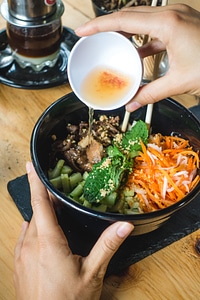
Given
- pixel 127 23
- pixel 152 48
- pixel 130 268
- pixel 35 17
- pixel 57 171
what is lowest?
pixel 130 268

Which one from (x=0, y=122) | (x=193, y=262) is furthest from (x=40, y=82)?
(x=193, y=262)

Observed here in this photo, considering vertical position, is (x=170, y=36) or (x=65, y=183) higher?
(x=170, y=36)

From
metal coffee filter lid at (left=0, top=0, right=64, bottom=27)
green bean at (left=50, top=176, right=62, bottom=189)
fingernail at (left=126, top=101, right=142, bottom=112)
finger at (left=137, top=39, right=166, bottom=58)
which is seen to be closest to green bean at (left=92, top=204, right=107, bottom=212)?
green bean at (left=50, top=176, right=62, bottom=189)

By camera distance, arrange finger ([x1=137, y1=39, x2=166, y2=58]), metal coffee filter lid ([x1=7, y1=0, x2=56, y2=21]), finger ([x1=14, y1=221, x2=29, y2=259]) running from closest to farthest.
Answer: finger ([x1=14, y1=221, x2=29, y2=259]) < finger ([x1=137, y1=39, x2=166, y2=58]) < metal coffee filter lid ([x1=7, y1=0, x2=56, y2=21])

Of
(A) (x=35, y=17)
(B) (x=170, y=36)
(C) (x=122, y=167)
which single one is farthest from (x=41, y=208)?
(A) (x=35, y=17)

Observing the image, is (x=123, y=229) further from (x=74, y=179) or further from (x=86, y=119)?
(x=86, y=119)

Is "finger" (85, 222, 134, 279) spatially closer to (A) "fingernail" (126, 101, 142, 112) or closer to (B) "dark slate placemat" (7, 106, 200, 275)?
(B) "dark slate placemat" (7, 106, 200, 275)

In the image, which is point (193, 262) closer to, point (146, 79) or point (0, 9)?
point (146, 79)
